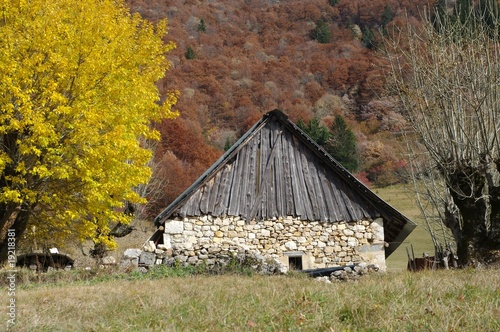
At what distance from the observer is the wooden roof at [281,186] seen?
55.2 feet

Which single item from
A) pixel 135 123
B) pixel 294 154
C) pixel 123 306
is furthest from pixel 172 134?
pixel 123 306

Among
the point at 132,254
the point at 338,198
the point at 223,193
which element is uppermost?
the point at 223,193

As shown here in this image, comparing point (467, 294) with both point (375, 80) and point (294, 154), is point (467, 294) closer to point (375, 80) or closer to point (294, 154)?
→ point (294, 154)

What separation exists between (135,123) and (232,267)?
4.53 meters

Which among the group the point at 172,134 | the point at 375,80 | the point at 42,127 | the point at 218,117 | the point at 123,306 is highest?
the point at 375,80

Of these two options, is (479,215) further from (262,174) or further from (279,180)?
(262,174)

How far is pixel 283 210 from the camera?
17.0 m

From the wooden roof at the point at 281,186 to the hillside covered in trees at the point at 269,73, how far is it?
2195 cm

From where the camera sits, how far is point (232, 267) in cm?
1393

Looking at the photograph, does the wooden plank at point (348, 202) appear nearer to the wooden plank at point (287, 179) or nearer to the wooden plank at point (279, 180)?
the wooden plank at point (287, 179)

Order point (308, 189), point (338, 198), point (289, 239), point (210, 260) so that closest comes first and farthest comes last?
point (210, 260) < point (289, 239) < point (338, 198) < point (308, 189)

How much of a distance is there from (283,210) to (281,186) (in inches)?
33.6

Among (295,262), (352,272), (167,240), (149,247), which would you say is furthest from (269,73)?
(352,272)

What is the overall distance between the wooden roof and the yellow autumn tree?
375 centimetres
